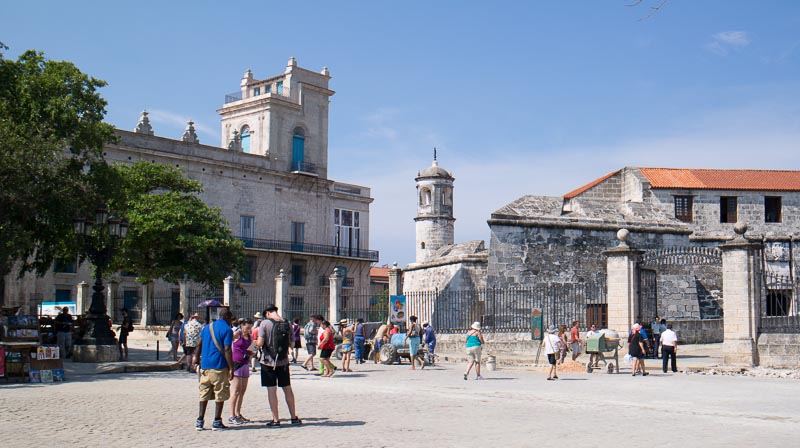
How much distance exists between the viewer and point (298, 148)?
181 ft

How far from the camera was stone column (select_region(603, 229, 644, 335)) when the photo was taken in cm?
2158

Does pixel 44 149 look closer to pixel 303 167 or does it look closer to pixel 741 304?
pixel 741 304

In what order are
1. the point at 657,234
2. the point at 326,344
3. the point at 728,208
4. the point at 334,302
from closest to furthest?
the point at 326,344
the point at 657,234
the point at 334,302
the point at 728,208

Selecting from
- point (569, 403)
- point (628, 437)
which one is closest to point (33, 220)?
point (569, 403)

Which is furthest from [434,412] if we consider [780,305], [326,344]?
[780,305]

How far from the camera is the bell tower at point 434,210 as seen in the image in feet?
174

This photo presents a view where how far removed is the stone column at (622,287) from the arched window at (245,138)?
119 ft

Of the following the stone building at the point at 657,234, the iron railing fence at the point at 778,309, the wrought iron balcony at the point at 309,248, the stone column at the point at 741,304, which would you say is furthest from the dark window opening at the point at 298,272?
→ the stone column at the point at 741,304

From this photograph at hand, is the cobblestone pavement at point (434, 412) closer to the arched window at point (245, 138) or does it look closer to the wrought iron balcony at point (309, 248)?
the wrought iron balcony at point (309, 248)

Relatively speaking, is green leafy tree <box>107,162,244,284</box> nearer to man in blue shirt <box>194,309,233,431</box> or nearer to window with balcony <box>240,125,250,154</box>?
window with balcony <box>240,125,250,154</box>

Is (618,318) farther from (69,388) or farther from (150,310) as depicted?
(150,310)

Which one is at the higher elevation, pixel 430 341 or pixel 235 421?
pixel 430 341

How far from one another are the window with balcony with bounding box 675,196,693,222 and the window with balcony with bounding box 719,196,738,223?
1.58 meters

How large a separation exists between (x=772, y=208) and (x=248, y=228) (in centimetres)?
2909
